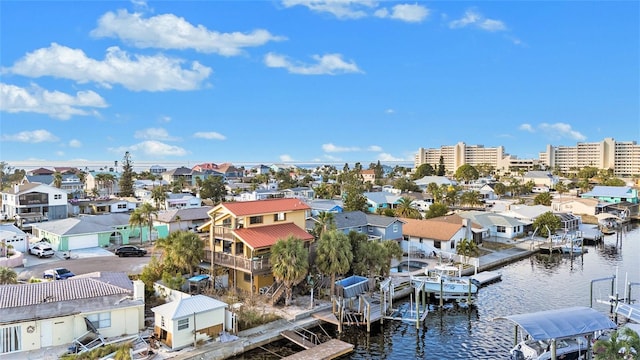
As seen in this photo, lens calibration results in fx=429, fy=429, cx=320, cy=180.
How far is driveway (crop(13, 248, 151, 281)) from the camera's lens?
34.3 metres

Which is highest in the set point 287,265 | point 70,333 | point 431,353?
point 287,265

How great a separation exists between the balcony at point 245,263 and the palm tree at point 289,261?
1.33 metres

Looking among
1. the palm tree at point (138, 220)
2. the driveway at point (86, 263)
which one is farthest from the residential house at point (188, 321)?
the palm tree at point (138, 220)

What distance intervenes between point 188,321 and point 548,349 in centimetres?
1848

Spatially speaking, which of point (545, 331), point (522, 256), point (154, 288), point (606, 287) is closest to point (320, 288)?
point (154, 288)

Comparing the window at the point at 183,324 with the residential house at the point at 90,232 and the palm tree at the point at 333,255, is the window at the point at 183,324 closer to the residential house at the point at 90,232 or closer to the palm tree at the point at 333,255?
the palm tree at the point at 333,255

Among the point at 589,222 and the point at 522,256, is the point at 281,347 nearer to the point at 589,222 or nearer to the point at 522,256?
the point at 522,256

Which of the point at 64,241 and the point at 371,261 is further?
the point at 64,241

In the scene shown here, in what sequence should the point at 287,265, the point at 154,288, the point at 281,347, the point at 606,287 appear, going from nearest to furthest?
the point at 281,347
the point at 287,265
the point at 154,288
the point at 606,287

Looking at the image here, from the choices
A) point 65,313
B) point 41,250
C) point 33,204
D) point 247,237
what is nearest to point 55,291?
point 65,313

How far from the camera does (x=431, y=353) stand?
76.8 ft

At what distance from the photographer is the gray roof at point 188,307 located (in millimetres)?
21562

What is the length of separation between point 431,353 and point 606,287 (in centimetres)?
2202

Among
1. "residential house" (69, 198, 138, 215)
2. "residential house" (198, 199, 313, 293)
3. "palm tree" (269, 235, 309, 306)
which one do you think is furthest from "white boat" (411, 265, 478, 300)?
"residential house" (69, 198, 138, 215)
